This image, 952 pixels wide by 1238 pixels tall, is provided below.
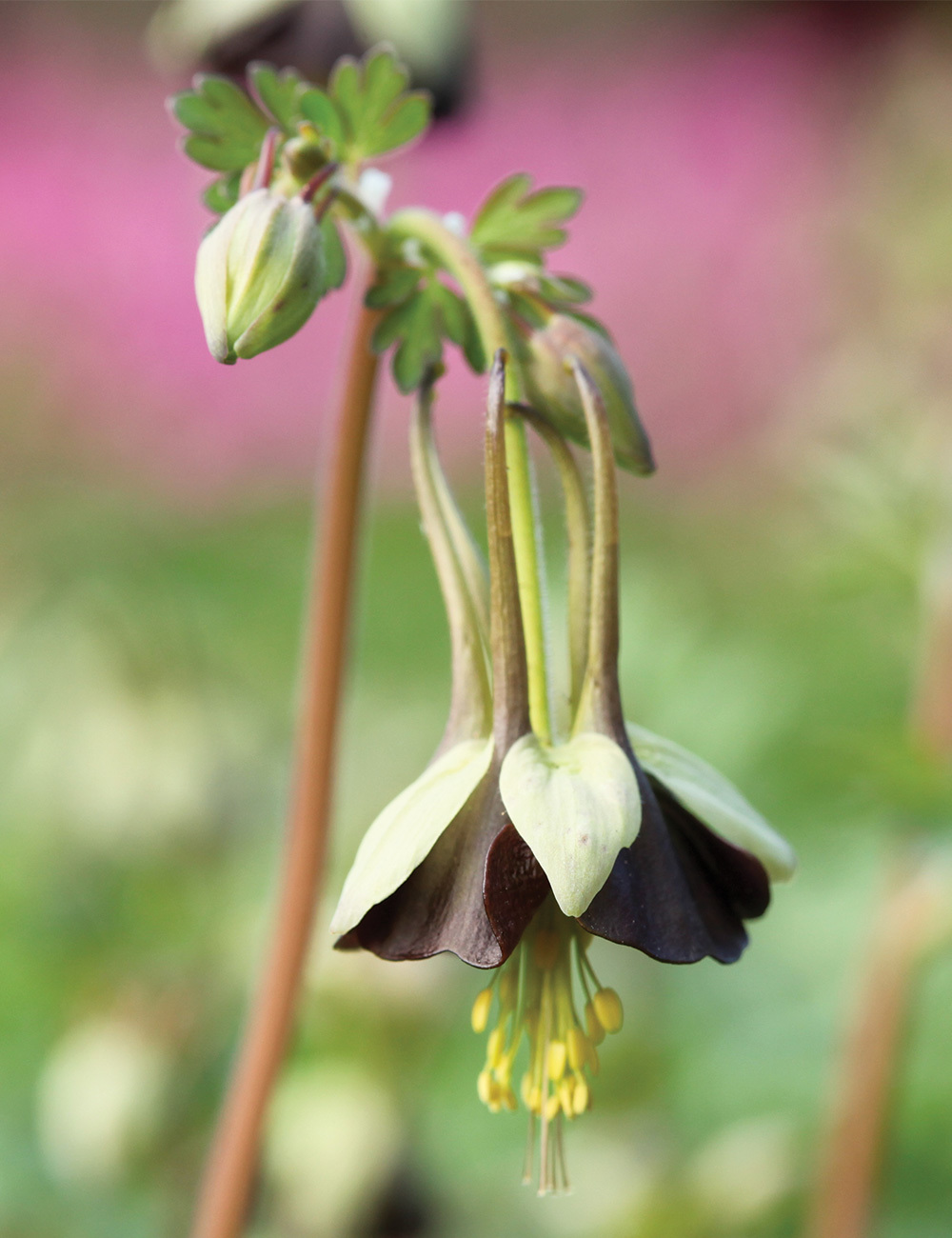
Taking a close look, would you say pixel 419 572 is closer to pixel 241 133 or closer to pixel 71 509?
pixel 71 509

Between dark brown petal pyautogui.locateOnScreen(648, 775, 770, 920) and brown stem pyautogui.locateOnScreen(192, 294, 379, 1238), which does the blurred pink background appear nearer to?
brown stem pyautogui.locateOnScreen(192, 294, 379, 1238)

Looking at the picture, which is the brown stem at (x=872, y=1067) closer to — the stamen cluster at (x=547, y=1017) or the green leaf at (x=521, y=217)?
the stamen cluster at (x=547, y=1017)

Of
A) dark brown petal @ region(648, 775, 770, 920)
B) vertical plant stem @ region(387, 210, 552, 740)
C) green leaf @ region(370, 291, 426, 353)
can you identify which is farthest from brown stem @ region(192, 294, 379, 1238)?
dark brown petal @ region(648, 775, 770, 920)

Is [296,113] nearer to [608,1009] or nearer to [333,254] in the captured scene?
[333,254]

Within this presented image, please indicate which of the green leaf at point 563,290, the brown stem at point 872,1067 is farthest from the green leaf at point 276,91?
the brown stem at point 872,1067

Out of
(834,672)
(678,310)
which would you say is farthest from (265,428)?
(834,672)

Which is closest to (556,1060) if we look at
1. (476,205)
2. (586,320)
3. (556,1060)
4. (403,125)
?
(556,1060)
